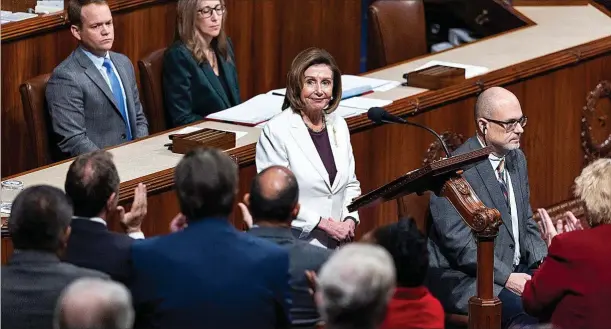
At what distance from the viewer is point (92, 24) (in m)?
5.33

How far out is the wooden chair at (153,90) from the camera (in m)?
5.85

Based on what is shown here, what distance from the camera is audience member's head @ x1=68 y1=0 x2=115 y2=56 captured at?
210 inches

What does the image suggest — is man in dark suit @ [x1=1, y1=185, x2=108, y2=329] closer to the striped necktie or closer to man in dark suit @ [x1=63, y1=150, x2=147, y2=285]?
man in dark suit @ [x1=63, y1=150, x2=147, y2=285]

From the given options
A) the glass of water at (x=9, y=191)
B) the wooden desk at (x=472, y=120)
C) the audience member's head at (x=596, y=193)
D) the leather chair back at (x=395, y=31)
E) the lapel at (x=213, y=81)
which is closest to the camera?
the audience member's head at (x=596, y=193)

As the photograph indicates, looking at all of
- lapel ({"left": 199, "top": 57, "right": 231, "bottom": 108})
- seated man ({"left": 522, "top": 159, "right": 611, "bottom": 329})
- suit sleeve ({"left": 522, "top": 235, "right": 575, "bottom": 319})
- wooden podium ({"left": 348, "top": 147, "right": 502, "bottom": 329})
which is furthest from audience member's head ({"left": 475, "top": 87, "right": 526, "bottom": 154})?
lapel ({"left": 199, "top": 57, "right": 231, "bottom": 108})

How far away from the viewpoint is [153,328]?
3.41m

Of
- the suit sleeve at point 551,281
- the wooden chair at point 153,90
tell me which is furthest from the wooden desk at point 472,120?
the suit sleeve at point 551,281

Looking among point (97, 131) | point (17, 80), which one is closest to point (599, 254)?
point (97, 131)

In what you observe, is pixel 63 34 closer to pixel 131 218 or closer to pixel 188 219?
pixel 131 218

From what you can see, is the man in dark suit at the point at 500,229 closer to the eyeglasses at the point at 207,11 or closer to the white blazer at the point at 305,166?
the white blazer at the point at 305,166

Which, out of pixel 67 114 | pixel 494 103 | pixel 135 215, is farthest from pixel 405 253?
pixel 67 114

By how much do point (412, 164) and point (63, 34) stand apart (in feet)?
5.15

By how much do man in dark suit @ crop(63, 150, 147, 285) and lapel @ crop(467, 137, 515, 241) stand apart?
5.41ft

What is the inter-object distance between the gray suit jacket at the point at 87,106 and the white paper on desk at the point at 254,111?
0.35 meters
